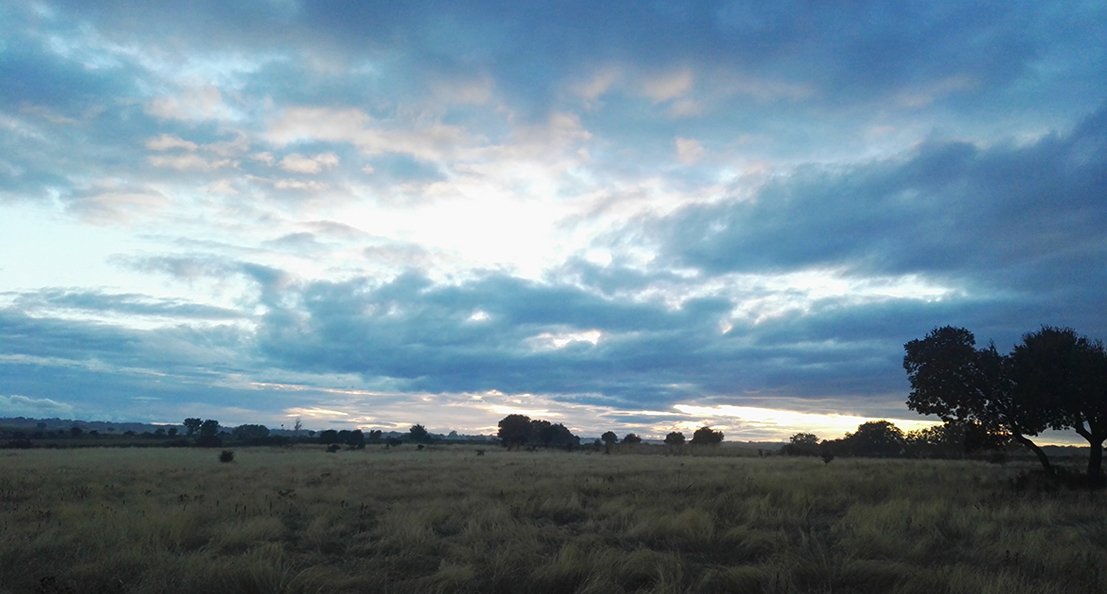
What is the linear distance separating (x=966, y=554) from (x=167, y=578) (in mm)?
12118

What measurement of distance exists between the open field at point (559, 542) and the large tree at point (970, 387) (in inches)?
158

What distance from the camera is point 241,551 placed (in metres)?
10.6

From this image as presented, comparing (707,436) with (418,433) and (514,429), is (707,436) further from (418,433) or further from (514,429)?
(418,433)

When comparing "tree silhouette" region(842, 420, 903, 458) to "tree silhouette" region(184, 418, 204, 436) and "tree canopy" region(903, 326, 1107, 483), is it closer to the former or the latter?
"tree canopy" region(903, 326, 1107, 483)

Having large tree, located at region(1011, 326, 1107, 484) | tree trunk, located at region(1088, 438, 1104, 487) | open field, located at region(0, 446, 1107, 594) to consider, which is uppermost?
large tree, located at region(1011, 326, 1107, 484)

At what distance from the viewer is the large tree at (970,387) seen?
72.7ft

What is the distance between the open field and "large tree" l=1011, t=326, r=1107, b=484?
10.5ft

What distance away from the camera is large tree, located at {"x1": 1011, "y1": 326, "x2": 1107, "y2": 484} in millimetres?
20156

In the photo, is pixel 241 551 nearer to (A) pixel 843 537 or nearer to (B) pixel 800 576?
(B) pixel 800 576

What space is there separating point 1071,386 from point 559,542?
1893 cm

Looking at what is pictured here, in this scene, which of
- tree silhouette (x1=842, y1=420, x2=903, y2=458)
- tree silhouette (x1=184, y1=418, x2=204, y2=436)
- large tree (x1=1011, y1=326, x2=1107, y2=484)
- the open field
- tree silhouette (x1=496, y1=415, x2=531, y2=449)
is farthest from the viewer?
tree silhouette (x1=184, y1=418, x2=204, y2=436)

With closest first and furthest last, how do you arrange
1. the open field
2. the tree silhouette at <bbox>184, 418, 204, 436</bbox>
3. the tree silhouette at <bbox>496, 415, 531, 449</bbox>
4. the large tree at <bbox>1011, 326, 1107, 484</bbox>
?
the open field → the large tree at <bbox>1011, 326, 1107, 484</bbox> → the tree silhouette at <bbox>496, 415, 531, 449</bbox> → the tree silhouette at <bbox>184, 418, 204, 436</bbox>

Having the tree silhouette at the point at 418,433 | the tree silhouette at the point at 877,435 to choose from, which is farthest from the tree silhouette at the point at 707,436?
the tree silhouette at the point at 418,433

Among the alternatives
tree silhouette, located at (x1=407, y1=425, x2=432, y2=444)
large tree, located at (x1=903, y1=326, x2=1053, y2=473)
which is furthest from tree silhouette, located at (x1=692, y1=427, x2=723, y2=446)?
large tree, located at (x1=903, y1=326, x2=1053, y2=473)
